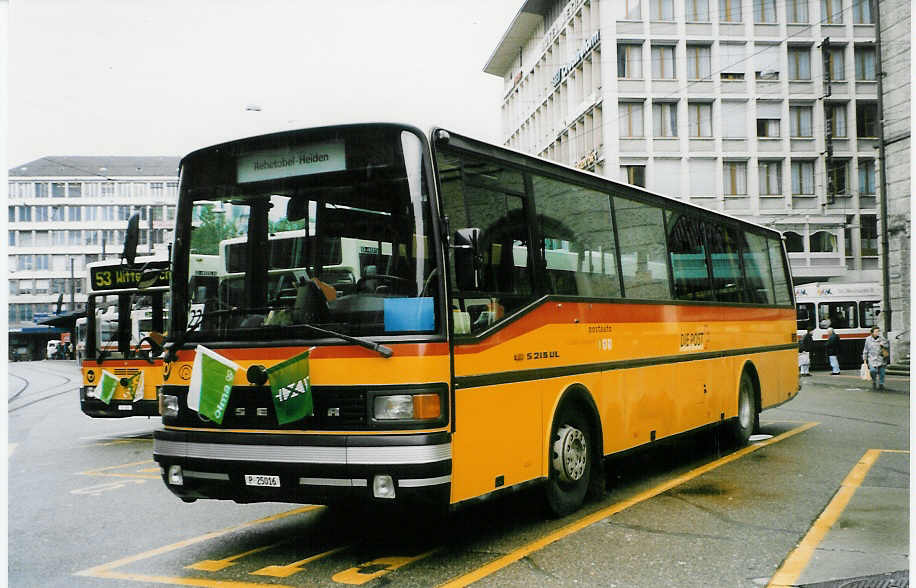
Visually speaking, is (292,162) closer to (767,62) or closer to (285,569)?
(285,569)

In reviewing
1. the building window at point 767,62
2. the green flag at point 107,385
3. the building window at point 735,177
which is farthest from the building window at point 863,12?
the green flag at point 107,385

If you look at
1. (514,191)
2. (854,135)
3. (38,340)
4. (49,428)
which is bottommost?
(49,428)

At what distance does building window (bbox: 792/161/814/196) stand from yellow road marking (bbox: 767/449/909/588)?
741 centimetres

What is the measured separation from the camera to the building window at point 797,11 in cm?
1496

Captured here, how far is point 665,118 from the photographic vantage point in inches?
850

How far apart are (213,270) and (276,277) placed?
0.56 m

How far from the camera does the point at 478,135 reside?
663cm

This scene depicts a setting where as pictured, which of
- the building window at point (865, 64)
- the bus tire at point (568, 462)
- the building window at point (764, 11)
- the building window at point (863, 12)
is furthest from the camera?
the building window at point (764, 11)

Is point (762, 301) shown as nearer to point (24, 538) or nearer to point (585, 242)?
point (585, 242)

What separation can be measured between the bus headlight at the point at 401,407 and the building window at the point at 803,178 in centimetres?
1236

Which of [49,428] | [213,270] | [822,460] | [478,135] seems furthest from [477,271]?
[49,428]

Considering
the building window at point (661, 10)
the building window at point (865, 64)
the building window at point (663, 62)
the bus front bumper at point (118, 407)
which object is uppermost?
the building window at point (661, 10)

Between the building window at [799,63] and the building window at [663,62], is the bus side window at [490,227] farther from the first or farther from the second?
the building window at [663,62]

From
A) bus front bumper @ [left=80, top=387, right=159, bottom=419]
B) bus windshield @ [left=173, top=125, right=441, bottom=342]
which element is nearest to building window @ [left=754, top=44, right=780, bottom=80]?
bus front bumper @ [left=80, top=387, right=159, bottom=419]
